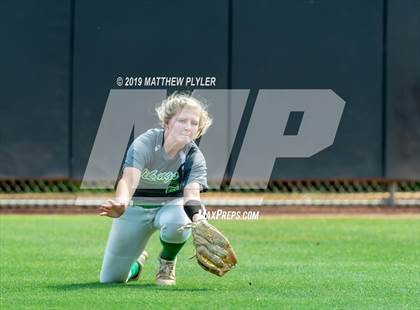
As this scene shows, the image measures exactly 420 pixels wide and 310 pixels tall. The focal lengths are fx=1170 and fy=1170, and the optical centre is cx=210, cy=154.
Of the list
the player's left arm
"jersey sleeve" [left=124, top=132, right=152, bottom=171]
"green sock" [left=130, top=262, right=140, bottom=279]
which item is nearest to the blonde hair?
"jersey sleeve" [left=124, top=132, right=152, bottom=171]

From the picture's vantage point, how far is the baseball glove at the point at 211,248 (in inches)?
311

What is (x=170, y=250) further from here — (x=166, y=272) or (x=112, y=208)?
(x=112, y=208)

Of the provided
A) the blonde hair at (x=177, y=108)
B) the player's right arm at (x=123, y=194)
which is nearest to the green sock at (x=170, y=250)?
the player's right arm at (x=123, y=194)

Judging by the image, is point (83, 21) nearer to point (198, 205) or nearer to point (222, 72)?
point (222, 72)

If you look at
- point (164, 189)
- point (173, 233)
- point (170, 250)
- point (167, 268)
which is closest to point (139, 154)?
point (164, 189)

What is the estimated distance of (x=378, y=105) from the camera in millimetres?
15367

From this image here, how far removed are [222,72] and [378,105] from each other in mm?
2111

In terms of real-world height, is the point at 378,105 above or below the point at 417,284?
below

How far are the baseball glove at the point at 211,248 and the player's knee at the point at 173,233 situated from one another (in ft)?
0.39

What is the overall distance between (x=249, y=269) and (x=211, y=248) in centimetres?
151

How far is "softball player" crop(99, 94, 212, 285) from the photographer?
26.4 feet

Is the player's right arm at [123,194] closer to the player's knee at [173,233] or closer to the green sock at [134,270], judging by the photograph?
the player's knee at [173,233]

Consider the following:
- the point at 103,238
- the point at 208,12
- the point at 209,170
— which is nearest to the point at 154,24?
the point at 208,12

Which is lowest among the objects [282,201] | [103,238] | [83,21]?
[282,201]
